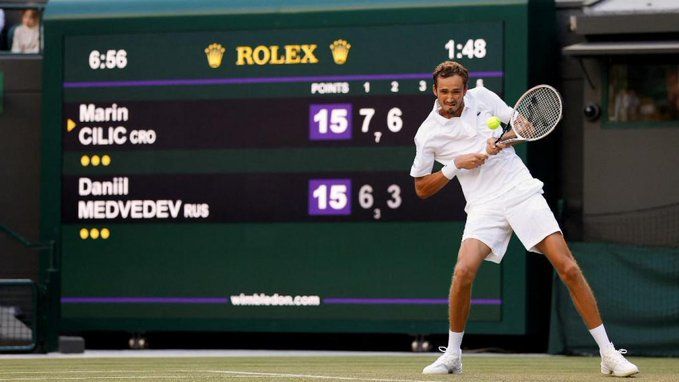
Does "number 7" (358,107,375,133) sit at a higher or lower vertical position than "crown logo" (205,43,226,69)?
lower

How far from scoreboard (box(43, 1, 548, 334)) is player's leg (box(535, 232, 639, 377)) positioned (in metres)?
6.25

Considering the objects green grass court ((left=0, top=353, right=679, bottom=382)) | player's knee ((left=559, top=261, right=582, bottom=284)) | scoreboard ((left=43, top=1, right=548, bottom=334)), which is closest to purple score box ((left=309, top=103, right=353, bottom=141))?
scoreboard ((left=43, top=1, right=548, bottom=334))

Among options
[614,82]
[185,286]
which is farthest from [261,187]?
[614,82]

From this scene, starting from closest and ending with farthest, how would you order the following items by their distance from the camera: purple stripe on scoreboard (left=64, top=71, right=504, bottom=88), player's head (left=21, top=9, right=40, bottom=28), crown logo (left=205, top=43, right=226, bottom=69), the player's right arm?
the player's right arm → purple stripe on scoreboard (left=64, top=71, right=504, bottom=88) → crown logo (left=205, top=43, right=226, bottom=69) → player's head (left=21, top=9, right=40, bottom=28)

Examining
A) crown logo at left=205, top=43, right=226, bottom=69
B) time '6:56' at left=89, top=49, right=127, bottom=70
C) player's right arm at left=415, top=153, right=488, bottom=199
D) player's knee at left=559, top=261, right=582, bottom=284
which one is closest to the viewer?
player's knee at left=559, top=261, right=582, bottom=284

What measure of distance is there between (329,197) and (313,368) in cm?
473

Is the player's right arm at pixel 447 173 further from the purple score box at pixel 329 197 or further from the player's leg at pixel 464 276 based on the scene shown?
the purple score box at pixel 329 197

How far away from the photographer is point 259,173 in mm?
16656

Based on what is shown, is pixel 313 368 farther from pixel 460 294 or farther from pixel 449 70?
pixel 449 70

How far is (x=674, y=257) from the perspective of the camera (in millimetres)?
15625

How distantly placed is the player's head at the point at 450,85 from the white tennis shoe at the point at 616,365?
5.58ft

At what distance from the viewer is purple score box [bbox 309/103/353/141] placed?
16391 millimetres

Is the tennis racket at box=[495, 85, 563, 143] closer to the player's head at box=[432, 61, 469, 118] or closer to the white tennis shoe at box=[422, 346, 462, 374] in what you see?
the player's head at box=[432, 61, 469, 118]

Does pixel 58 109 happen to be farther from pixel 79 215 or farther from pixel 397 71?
pixel 397 71
